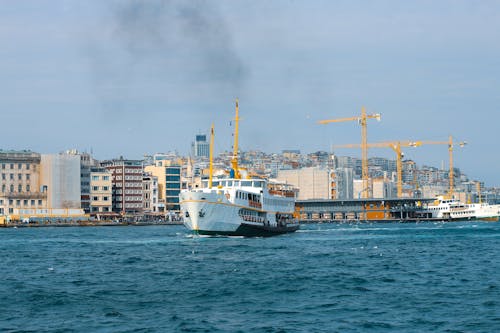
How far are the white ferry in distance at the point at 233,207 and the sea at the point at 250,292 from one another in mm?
16265

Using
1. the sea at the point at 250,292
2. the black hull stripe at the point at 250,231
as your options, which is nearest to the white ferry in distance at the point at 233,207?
the black hull stripe at the point at 250,231

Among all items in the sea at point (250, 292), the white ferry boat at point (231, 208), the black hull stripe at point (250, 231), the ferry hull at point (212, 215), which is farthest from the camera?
the black hull stripe at point (250, 231)

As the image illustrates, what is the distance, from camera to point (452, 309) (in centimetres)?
3569

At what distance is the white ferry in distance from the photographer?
270 feet

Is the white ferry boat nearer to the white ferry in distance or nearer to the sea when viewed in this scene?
the white ferry in distance

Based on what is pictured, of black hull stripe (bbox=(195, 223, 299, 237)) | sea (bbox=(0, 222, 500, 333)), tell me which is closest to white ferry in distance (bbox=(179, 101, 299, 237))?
black hull stripe (bbox=(195, 223, 299, 237))

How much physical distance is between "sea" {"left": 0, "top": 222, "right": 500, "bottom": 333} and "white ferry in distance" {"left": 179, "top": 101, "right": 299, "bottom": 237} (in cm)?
1626

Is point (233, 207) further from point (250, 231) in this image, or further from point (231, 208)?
point (250, 231)

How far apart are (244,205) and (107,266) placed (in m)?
33.1

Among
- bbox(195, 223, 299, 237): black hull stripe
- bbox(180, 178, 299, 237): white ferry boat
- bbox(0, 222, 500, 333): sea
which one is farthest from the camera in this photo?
bbox(195, 223, 299, 237): black hull stripe

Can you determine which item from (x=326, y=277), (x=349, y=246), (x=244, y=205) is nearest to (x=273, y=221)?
(x=244, y=205)

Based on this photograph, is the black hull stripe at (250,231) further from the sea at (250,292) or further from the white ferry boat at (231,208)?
the sea at (250,292)

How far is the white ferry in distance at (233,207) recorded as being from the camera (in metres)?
82.2

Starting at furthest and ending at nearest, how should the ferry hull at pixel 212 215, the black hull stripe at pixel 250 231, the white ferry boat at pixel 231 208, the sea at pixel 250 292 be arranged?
the black hull stripe at pixel 250 231
the white ferry boat at pixel 231 208
the ferry hull at pixel 212 215
the sea at pixel 250 292
